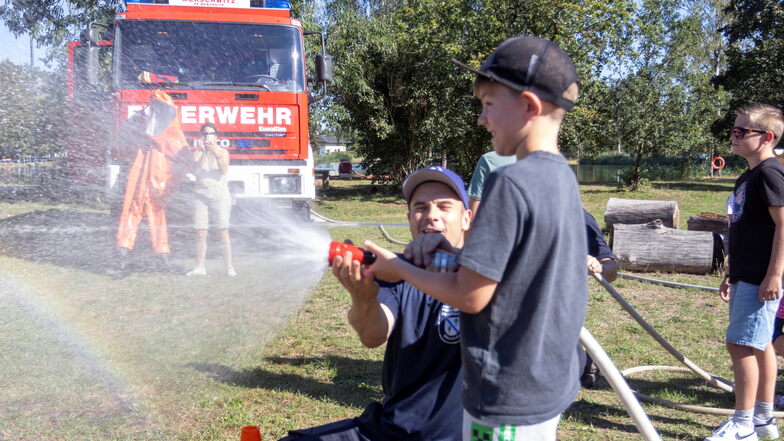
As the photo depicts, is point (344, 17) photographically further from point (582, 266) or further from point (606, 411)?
point (582, 266)

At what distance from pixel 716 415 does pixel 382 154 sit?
23.5 m

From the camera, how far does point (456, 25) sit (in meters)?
22.9

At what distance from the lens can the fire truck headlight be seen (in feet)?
31.0

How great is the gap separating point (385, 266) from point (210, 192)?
6.86 m

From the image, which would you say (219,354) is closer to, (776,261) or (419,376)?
(419,376)

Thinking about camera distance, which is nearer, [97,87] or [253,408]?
[253,408]

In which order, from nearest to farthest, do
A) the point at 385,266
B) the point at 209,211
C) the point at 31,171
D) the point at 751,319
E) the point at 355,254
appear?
1. the point at 385,266
2. the point at 355,254
3. the point at 751,319
4. the point at 209,211
5. the point at 31,171

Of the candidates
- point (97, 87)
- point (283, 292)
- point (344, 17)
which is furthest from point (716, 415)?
point (344, 17)

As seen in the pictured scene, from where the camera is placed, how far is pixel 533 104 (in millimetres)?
1691

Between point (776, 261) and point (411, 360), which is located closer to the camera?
point (411, 360)

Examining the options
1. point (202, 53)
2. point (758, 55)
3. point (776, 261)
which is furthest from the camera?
point (758, 55)

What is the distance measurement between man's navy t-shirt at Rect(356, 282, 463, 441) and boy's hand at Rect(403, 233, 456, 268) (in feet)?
1.44

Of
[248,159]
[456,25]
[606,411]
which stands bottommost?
[606,411]

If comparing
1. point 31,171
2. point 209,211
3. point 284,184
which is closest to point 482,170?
point 209,211
